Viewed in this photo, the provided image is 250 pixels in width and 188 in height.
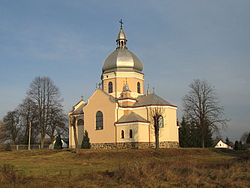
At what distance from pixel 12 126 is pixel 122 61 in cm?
2681

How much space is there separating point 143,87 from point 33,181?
137ft

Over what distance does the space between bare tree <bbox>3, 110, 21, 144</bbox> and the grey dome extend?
22.0m

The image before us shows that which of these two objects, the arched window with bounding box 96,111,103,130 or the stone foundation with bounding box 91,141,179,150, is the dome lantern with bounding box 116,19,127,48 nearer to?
the arched window with bounding box 96,111,103,130

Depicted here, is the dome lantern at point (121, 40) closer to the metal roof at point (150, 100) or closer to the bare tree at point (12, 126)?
the metal roof at point (150, 100)

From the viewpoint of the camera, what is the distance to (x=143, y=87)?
Answer: 57.0m

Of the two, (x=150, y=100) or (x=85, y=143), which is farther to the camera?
(x=150, y=100)

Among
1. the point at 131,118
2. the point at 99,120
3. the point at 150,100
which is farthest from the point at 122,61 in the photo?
the point at 131,118

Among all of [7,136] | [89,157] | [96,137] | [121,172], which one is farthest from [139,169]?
[7,136]

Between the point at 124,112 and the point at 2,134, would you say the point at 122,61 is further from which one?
the point at 2,134

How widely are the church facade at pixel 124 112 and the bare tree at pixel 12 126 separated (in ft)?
54.7

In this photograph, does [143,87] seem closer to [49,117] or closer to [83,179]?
[49,117]

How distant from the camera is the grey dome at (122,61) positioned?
55281 mm

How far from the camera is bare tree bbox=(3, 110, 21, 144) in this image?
68.2 m

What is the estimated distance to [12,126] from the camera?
226 feet
